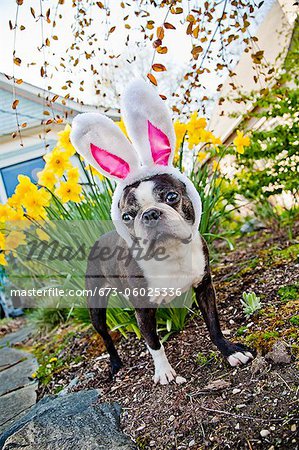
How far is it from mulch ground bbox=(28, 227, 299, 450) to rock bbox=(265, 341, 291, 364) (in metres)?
0.01

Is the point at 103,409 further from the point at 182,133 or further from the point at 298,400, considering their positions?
the point at 182,133

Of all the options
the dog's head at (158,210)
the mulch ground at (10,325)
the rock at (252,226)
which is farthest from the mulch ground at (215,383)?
the mulch ground at (10,325)

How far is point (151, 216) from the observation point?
1.41 metres

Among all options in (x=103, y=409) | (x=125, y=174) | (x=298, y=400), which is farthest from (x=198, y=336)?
(x=125, y=174)

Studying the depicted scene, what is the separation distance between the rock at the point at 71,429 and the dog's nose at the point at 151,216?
0.78 metres

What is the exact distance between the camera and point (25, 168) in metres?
3.74

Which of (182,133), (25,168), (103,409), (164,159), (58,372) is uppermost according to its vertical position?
(164,159)

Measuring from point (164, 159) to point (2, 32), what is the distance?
177 cm

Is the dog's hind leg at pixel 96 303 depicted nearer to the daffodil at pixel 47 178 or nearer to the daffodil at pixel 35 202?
the daffodil at pixel 35 202

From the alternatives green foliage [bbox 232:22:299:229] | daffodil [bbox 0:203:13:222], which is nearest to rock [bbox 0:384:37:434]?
daffodil [bbox 0:203:13:222]

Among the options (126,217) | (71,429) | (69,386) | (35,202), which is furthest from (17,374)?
(126,217)

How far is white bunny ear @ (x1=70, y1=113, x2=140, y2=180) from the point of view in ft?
5.32

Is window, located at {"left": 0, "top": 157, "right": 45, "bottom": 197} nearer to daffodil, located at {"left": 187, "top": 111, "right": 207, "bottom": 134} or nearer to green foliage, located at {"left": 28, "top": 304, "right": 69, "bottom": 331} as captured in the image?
green foliage, located at {"left": 28, "top": 304, "right": 69, "bottom": 331}

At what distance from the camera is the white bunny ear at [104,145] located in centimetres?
162
